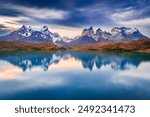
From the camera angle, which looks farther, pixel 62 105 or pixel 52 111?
pixel 62 105

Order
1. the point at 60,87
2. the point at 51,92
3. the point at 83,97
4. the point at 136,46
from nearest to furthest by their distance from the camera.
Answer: the point at 83,97 < the point at 51,92 < the point at 60,87 < the point at 136,46

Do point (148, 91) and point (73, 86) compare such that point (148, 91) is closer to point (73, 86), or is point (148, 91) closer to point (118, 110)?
point (73, 86)

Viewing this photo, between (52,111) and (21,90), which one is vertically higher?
(52,111)

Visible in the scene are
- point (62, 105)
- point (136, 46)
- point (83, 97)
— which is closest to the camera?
point (62, 105)

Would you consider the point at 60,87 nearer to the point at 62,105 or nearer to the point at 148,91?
the point at 148,91

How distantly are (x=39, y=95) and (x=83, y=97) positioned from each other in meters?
3.37

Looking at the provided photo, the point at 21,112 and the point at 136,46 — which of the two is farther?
the point at 136,46

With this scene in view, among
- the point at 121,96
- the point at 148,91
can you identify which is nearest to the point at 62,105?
the point at 121,96

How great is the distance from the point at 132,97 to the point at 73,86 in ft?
20.4

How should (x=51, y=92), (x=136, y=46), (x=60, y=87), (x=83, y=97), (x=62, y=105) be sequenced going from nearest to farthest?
(x=62, y=105) < (x=83, y=97) < (x=51, y=92) < (x=60, y=87) < (x=136, y=46)

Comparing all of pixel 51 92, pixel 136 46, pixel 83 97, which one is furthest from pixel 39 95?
pixel 136 46

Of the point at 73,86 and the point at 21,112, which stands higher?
the point at 21,112

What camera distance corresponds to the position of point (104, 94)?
1883 cm

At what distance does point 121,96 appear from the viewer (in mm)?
18156
